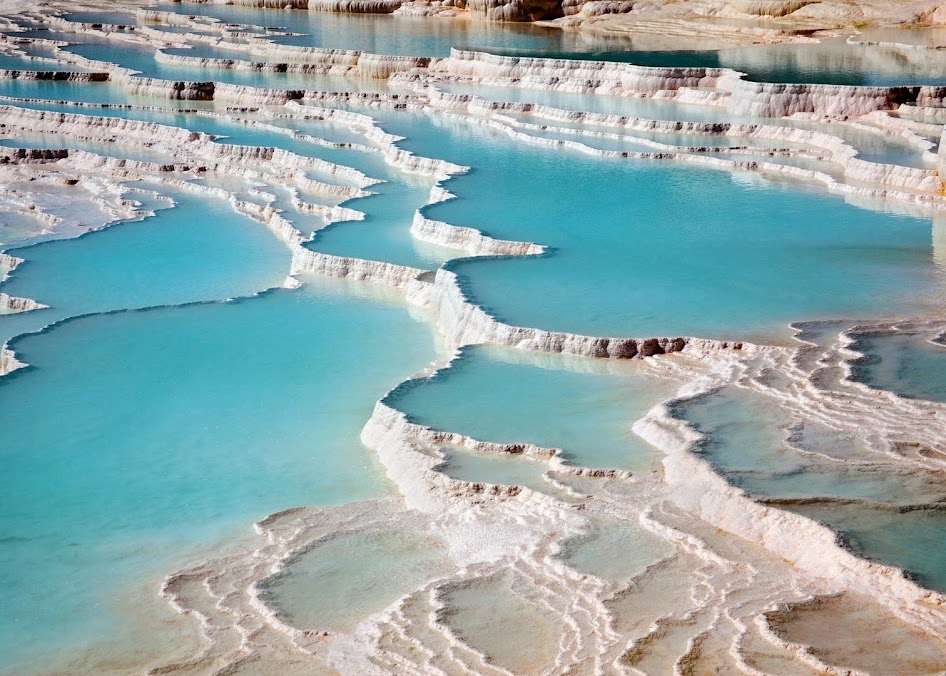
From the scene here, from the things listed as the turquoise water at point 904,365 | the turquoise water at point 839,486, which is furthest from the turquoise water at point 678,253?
the turquoise water at point 839,486


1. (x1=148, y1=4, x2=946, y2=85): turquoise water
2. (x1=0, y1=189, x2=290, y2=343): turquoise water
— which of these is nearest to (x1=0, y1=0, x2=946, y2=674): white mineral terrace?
(x1=0, y1=189, x2=290, y2=343): turquoise water

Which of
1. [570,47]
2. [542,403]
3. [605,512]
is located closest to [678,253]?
[542,403]

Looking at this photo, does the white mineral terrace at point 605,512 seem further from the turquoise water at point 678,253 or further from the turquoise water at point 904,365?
the turquoise water at point 678,253

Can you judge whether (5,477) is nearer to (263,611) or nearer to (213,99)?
(263,611)

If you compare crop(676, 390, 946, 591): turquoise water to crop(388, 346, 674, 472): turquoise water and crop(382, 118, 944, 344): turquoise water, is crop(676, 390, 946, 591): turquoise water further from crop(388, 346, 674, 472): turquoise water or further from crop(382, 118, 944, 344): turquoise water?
crop(382, 118, 944, 344): turquoise water

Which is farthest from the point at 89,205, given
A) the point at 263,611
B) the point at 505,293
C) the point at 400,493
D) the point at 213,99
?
the point at 263,611
